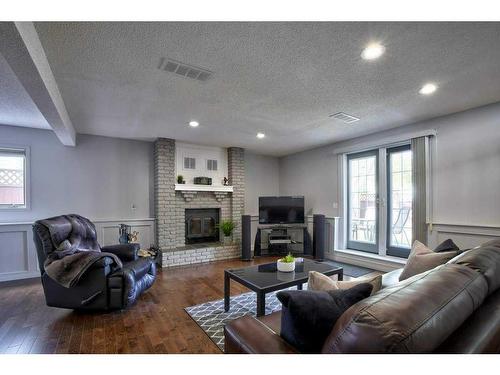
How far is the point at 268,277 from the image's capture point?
249 centimetres

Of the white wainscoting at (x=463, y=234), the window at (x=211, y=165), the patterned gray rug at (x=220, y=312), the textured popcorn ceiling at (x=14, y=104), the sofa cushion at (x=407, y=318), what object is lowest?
the patterned gray rug at (x=220, y=312)

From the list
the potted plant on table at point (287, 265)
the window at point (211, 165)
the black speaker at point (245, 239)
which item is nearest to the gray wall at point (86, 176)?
the window at point (211, 165)

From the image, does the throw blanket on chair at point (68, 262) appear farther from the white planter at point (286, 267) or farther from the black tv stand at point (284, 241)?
the black tv stand at point (284, 241)

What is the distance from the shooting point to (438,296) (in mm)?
899

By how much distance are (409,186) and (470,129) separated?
110 cm

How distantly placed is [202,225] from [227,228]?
0.59 m

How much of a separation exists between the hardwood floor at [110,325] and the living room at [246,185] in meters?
0.02

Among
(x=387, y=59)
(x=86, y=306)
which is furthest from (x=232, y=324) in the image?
(x=387, y=59)

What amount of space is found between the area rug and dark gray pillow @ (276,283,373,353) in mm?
1259

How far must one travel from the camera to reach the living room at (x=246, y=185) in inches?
44.7

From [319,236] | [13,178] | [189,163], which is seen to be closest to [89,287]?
[13,178]

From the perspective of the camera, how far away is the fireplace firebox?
17.4 feet

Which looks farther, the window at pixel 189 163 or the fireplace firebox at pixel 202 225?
the fireplace firebox at pixel 202 225

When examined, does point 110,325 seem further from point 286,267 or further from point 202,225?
point 202,225
